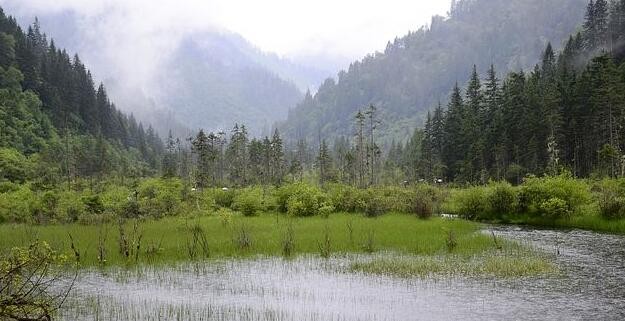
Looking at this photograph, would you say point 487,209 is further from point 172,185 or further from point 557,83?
point 557,83

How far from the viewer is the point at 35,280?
94.0 feet

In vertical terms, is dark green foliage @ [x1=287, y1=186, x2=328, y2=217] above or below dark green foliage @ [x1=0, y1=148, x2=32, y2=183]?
below

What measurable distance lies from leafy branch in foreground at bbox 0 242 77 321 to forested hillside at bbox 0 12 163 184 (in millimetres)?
66416

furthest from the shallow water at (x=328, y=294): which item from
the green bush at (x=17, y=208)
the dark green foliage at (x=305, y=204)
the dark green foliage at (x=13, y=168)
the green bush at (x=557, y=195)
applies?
the dark green foliage at (x=13, y=168)

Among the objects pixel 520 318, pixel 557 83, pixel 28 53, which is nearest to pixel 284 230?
pixel 520 318

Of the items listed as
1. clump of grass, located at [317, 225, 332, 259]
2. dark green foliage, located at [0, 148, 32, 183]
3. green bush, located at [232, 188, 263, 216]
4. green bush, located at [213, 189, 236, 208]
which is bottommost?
clump of grass, located at [317, 225, 332, 259]

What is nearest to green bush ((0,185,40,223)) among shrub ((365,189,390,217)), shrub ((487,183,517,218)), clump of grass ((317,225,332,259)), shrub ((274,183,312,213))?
shrub ((274,183,312,213))

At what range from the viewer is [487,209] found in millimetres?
60219

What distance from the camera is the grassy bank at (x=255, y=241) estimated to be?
3484cm

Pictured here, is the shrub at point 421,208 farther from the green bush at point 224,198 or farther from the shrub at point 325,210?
the green bush at point 224,198

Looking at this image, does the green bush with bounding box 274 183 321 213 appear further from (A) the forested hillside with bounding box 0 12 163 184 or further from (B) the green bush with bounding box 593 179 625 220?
(A) the forested hillside with bounding box 0 12 163 184

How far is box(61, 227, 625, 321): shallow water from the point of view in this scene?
23.0 m

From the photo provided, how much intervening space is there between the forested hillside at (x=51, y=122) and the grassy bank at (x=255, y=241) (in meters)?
53.3

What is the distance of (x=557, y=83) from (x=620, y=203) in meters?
56.2
